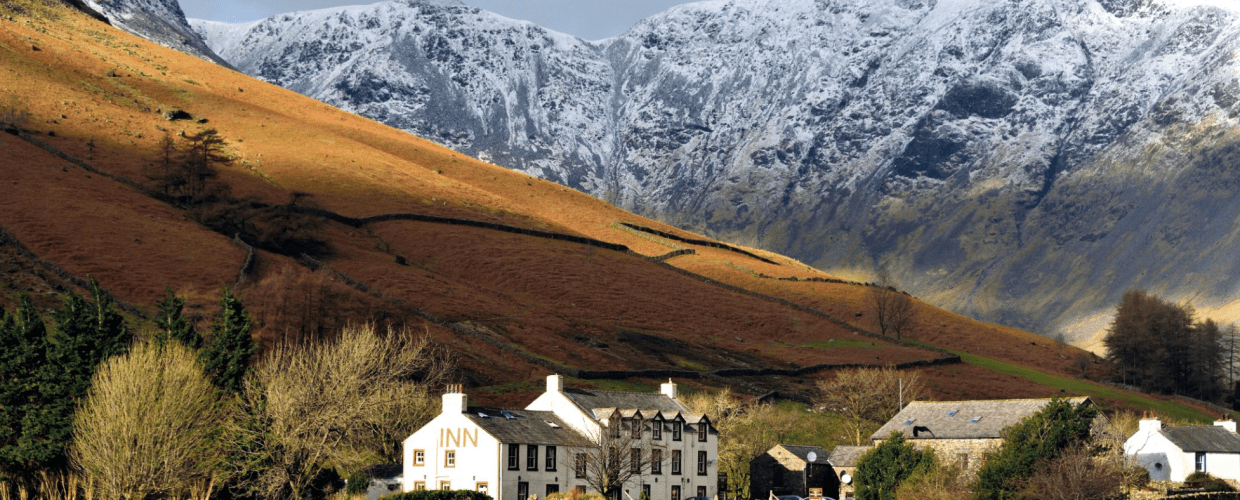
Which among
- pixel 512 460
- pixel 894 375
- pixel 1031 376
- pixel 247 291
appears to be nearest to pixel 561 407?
pixel 512 460

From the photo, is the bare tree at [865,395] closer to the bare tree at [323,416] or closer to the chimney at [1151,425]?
the chimney at [1151,425]

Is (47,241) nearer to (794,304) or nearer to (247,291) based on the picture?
(247,291)

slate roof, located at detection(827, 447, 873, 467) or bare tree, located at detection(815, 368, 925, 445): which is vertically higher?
bare tree, located at detection(815, 368, 925, 445)

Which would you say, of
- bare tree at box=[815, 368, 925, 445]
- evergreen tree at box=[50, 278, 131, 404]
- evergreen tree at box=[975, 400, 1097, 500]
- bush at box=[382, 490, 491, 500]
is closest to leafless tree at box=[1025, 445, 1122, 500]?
evergreen tree at box=[975, 400, 1097, 500]

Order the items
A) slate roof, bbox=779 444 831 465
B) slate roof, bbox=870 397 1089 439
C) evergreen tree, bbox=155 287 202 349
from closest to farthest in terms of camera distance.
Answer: evergreen tree, bbox=155 287 202 349, slate roof, bbox=870 397 1089 439, slate roof, bbox=779 444 831 465

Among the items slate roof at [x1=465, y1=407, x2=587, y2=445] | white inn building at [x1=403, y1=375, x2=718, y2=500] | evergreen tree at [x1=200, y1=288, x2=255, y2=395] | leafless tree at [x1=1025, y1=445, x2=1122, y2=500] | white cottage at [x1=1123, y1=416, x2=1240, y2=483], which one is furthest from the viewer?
white cottage at [x1=1123, y1=416, x2=1240, y2=483]

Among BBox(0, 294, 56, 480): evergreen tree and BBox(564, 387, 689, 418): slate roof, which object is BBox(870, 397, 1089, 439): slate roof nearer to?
BBox(564, 387, 689, 418): slate roof

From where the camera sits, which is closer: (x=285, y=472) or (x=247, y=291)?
(x=285, y=472)
